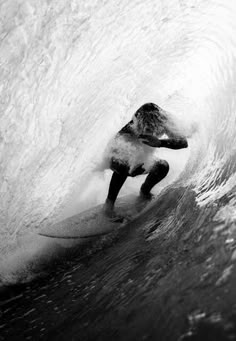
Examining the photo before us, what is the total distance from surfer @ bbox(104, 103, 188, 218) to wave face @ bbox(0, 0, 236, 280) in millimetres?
248

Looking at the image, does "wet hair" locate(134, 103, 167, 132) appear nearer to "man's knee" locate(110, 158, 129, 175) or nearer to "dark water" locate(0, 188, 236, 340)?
"man's knee" locate(110, 158, 129, 175)

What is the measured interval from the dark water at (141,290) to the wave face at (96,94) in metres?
0.35

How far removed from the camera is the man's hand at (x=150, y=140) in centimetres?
365

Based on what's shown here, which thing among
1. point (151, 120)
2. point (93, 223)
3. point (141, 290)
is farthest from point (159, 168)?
point (141, 290)

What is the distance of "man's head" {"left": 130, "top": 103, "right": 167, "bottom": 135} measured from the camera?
370 centimetres

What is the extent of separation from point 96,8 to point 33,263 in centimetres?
292

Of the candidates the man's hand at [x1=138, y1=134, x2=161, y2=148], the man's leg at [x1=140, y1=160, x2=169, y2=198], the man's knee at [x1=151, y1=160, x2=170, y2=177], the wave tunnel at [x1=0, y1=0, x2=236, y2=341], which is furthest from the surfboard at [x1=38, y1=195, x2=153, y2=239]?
the man's hand at [x1=138, y1=134, x2=161, y2=148]

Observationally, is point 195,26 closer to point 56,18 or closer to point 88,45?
point 88,45

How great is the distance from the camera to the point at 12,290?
317 centimetres

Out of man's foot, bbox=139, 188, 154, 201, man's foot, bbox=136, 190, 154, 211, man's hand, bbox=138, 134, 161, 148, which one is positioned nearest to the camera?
man's hand, bbox=138, 134, 161, 148

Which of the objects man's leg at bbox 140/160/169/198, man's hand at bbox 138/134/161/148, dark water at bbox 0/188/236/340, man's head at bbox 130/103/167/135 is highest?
man's head at bbox 130/103/167/135

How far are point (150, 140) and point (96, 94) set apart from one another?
199 centimetres

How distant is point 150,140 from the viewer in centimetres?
368

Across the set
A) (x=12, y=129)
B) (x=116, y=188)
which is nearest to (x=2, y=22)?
(x=12, y=129)
